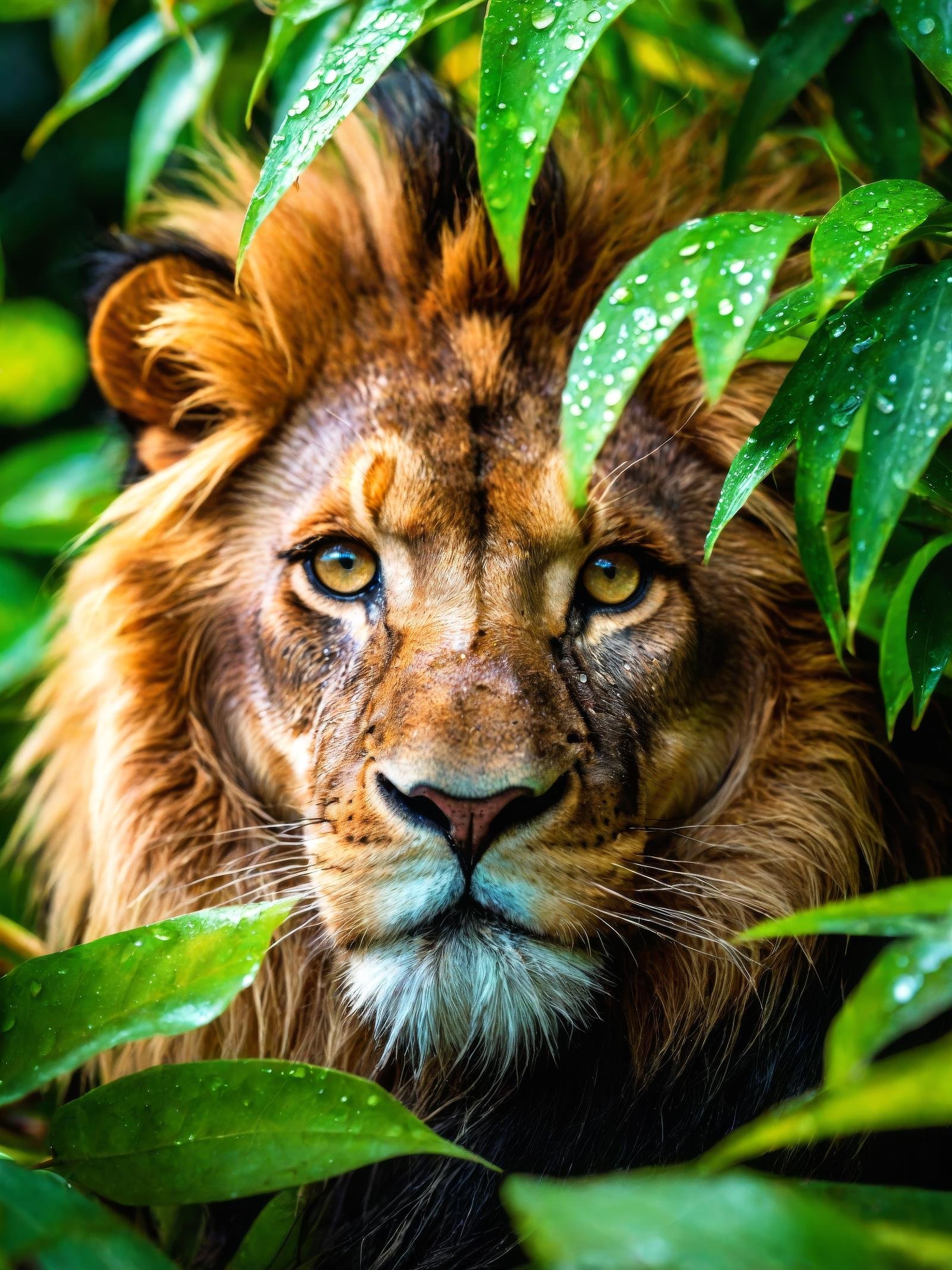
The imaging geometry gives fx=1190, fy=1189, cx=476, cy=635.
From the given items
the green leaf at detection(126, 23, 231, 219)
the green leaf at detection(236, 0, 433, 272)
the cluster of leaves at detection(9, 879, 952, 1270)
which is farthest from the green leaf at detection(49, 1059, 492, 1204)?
the green leaf at detection(126, 23, 231, 219)

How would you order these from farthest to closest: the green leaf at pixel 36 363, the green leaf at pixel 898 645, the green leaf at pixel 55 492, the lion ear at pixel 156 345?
1. the green leaf at pixel 36 363
2. the green leaf at pixel 55 492
3. the lion ear at pixel 156 345
4. the green leaf at pixel 898 645

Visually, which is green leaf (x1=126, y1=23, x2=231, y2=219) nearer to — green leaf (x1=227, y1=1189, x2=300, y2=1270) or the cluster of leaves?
the cluster of leaves

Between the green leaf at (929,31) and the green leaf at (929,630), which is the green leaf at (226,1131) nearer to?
the green leaf at (929,630)

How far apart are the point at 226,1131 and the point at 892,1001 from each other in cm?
63

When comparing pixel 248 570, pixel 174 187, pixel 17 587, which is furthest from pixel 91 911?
pixel 174 187

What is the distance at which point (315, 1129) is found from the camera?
1.05 meters

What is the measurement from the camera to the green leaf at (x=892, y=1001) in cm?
75

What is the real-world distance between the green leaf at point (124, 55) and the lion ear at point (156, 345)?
28 cm

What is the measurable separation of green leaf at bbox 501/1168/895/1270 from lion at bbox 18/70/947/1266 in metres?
0.72

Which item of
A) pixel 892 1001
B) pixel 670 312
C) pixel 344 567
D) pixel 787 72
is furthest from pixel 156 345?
pixel 892 1001

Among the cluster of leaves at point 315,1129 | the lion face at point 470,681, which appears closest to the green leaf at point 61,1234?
the cluster of leaves at point 315,1129

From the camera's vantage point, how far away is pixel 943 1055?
699 mm

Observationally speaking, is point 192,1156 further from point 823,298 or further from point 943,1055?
point 823,298

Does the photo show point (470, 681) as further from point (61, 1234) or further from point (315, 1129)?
point (61, 1234)
